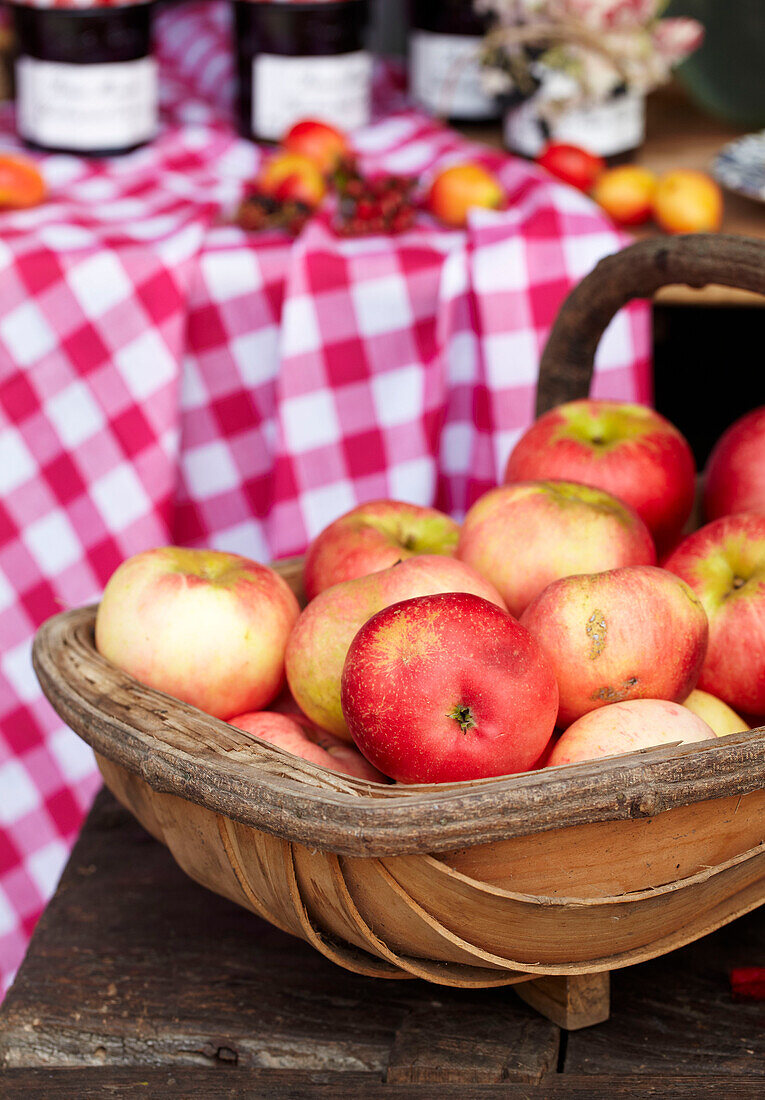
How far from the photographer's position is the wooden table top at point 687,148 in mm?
1038

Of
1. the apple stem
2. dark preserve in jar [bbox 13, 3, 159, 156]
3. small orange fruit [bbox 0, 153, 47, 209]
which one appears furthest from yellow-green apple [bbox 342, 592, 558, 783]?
dark preserve in jar [bbox 13, 3, 159, 156]

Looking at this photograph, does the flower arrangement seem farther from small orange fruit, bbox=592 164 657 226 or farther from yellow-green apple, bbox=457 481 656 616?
yellow-green apple, bbox=457 481 656 616

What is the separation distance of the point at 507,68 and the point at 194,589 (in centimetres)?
90

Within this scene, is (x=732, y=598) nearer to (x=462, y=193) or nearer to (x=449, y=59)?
(x=462, y=193)

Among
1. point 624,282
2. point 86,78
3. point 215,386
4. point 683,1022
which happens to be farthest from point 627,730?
point 86,78

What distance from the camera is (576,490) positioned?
60 centimetres

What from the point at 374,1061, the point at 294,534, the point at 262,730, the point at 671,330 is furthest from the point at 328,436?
the point at 671,330

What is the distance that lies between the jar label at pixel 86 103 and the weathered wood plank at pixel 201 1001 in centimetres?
87

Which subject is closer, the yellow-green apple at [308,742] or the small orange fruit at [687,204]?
the yellow-green apple at [308,742]

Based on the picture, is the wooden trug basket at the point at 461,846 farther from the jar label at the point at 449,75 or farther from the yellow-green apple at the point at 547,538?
the jar label at the point at 449,75

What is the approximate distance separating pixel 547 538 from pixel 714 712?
117 mm

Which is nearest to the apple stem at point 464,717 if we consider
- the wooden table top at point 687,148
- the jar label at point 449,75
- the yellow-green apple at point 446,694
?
the yellow-green apple at point 446,694

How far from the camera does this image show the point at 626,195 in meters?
1.12

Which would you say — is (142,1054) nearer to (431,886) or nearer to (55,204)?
(431,886)
